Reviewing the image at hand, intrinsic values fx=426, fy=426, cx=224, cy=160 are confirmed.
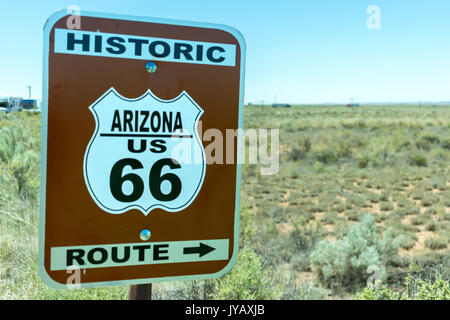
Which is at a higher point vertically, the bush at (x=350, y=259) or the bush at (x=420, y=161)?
the bush at (x=420, y=161)

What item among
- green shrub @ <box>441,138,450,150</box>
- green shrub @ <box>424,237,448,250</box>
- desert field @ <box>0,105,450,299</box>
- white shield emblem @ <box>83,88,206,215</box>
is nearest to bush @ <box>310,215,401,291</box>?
desert field @ <box>0,105,450,299</box>

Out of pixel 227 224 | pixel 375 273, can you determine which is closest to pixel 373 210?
pixel 375 273

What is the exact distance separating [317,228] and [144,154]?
22.8ft

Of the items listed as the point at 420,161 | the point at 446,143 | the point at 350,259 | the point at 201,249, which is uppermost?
the point at 446,143

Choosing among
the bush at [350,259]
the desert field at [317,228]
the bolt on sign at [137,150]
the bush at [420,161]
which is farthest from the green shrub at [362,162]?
the bolt on sign at [137,150]

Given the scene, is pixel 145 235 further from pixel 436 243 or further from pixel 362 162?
pixel 362 162

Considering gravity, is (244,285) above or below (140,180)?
below

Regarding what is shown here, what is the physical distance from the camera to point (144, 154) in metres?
1.88

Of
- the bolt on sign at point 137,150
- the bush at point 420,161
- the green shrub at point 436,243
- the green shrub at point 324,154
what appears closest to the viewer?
the bolt on sign at point 137,150

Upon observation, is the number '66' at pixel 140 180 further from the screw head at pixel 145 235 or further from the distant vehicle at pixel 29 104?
the distant vehicle at pixel 29 104

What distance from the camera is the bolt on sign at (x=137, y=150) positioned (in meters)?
1.75

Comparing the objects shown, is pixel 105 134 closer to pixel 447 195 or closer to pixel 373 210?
pixel 373 210

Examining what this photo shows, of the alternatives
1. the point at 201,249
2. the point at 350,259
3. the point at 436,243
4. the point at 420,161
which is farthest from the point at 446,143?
the point at 201,249

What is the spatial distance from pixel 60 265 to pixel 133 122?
67cm
